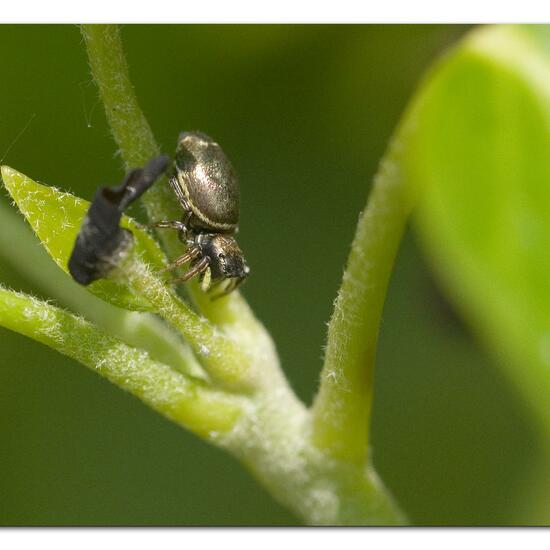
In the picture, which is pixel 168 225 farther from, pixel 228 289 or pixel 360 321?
pixel 360 321

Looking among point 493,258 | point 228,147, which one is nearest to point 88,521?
point 228,147

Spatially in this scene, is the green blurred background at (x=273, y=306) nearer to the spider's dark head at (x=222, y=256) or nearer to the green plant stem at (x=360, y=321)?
the spider's dark head at (x=222, y=256)

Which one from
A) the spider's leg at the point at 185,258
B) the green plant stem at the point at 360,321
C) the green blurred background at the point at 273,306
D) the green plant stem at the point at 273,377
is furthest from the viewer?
the green blurred background at the point at 273,306

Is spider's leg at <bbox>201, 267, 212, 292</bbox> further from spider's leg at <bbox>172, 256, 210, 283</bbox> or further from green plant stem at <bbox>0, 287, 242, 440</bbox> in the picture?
green plant stem at <bbox>0, 287, 242, 440</bbox>

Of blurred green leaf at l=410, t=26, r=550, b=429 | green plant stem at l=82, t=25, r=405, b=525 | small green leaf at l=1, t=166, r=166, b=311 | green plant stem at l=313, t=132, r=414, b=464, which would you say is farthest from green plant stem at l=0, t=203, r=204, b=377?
blurred green leaf at l=410, t=26, r=550, b=429

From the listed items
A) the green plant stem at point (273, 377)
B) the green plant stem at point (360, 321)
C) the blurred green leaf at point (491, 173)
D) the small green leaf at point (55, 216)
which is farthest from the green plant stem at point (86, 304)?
the blurred green leaf at point (491, 173)
